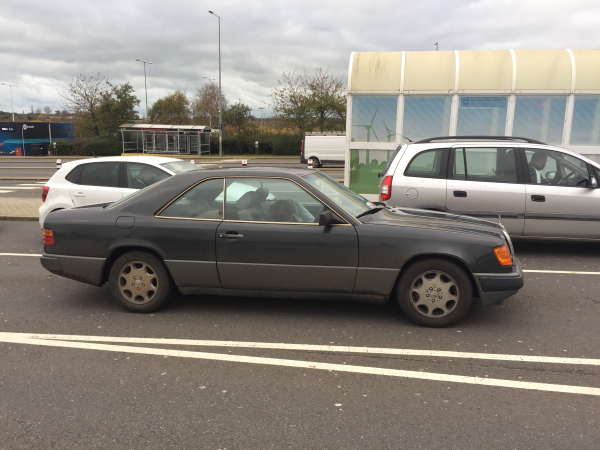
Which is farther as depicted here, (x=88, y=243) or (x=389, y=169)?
(x=389, y=169)

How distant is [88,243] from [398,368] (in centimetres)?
322

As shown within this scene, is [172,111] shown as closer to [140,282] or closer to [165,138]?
[165,138]

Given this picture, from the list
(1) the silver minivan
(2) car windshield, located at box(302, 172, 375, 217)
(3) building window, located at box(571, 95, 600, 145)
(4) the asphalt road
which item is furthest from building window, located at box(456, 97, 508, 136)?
→ (2) car windshield, located at box(302, 172, 375, 217)

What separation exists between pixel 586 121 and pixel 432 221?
7746mm

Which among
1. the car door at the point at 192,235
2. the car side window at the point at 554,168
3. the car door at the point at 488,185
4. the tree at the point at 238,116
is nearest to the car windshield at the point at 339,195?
the car door at the point at 192,235

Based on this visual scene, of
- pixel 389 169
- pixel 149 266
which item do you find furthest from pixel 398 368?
pixel 389 169

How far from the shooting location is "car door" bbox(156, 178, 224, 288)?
4.70m

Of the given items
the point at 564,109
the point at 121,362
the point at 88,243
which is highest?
the point at 564,109

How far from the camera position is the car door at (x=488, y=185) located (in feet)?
23.7

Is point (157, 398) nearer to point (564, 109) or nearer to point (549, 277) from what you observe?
point (549, 277)

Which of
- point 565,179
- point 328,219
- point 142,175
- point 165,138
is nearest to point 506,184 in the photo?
point 565,179

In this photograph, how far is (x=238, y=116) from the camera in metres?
48.7

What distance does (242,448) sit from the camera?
279 cm

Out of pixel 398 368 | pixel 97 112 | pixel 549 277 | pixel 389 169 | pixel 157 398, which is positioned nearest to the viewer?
pixel 157 398
